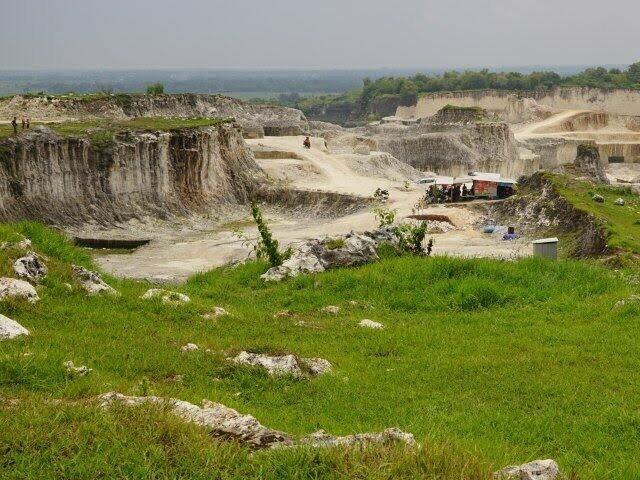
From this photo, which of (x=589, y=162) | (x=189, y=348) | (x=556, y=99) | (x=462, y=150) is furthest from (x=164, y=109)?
(x=556, y=99)

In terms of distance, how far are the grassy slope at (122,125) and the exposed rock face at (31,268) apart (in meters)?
18.7

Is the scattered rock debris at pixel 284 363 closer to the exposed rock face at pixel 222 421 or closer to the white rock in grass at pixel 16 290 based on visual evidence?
the exposed rock face at pixel 222 421

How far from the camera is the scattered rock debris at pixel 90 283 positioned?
→ 13102 mm

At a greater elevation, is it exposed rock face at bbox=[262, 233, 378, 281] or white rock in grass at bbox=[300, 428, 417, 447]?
white rock in grass at bbox=[300, 428, 417, 447]

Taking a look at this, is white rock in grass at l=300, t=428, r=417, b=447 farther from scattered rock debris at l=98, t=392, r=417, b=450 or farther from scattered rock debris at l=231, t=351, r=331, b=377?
scattered rock debris at l=231, t=351, r=331, b=377

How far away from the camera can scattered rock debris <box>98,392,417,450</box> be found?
6.44 meters

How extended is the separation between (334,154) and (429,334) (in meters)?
38.0

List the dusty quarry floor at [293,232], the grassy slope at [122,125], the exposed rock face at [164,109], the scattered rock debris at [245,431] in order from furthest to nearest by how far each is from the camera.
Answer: the exposed rock face at [164,109] < the grassy slope at [122,125] < the dusty quarry floor at [293,232] < the scattered rock debris at [245,431]

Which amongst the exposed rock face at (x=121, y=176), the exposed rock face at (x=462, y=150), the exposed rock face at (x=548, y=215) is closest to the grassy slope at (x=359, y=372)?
the exposed rock face at (x=548, y=215)

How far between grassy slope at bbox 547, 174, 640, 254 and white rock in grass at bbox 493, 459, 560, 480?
15450mm

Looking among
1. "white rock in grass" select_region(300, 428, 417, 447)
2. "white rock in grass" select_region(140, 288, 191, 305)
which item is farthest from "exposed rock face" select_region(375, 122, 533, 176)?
"white rock in grass" select_region(300, 428, 417, 447)

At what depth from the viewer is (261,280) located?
1773cm

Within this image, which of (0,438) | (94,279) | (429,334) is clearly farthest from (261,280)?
(0,438)

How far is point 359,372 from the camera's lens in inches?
408
